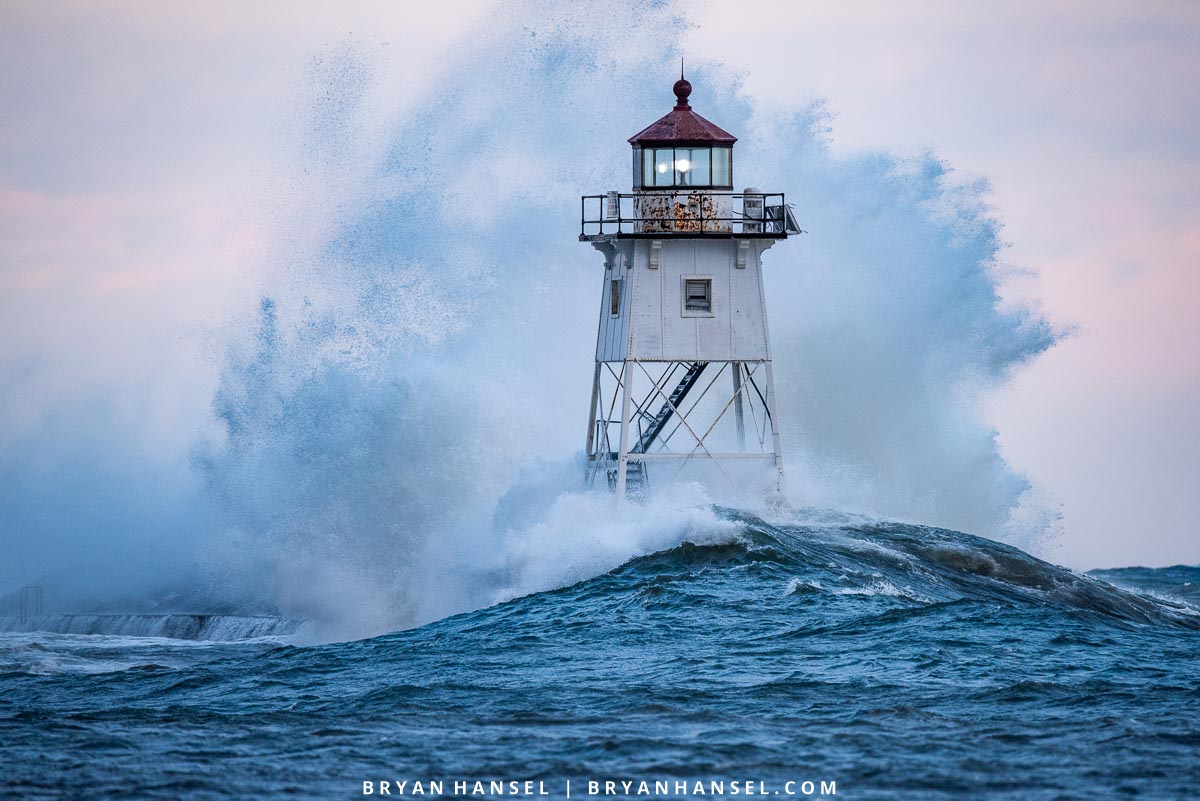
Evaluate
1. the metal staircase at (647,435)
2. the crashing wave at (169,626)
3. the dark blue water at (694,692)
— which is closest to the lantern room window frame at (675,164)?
the metal staircase at (647,435)

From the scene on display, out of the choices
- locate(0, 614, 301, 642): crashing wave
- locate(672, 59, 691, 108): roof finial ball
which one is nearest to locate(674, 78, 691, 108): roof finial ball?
locate(672, 59, 691, 108): roof finial ball

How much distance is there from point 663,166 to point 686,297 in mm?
2138

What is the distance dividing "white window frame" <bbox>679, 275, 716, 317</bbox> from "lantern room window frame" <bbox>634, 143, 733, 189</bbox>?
1466 millimetres

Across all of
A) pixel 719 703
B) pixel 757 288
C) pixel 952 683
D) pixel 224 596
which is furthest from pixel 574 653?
pixel 224 596

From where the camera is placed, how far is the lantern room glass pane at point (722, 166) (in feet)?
80.0

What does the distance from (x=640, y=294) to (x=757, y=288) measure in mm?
1947

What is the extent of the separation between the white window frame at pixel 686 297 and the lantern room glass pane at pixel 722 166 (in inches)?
60.8

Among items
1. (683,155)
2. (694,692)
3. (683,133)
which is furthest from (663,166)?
(694,692)

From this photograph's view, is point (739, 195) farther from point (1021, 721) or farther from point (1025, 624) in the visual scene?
point (1021, 721)

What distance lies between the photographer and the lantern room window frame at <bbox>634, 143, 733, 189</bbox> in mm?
24344

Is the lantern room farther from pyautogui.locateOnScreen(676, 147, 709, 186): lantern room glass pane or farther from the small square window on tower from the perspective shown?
the small square window on tower

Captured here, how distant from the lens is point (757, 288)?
82.8ft

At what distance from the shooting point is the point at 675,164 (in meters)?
24.4

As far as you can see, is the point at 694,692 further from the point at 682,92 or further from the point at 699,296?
the point at 682,92
